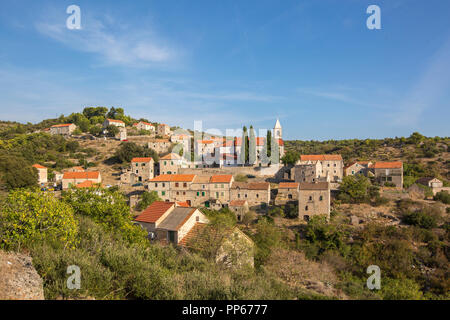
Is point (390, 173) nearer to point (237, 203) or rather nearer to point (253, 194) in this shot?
point (253, 194)

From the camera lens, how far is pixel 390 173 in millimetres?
40719

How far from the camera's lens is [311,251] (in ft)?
78.1

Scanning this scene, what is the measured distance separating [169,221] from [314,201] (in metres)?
19.2

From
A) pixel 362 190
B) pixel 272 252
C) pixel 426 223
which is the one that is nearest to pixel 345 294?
pixel 272 252

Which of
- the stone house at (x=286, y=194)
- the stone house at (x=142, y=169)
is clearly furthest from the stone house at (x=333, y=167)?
the stone house at (x=142, y=169)

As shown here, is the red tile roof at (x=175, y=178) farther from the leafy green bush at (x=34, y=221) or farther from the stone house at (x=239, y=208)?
the leafy green bush at (x=34, y=221)

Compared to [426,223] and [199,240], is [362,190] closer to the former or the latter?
[426,223]

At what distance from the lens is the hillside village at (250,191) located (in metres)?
18.4

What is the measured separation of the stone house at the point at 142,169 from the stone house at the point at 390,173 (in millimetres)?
40270

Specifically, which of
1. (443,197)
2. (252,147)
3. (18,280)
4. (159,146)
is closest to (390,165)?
(443,197)

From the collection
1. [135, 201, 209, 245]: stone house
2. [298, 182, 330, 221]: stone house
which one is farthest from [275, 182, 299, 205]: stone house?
[135, 201, 209, 245]: stone house

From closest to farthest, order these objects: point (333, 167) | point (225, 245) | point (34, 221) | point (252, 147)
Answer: point (34, 221) → point (225, 245) → point (333, 167) → point (252, 147)

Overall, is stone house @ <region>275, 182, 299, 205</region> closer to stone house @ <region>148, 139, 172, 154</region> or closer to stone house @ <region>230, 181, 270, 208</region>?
stone house @ <region>230, 181, 270, 208</region>
